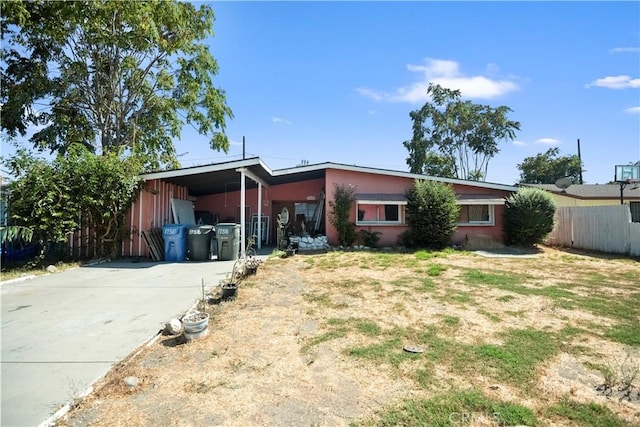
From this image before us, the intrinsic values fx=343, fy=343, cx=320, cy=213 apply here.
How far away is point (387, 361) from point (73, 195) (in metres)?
10.2

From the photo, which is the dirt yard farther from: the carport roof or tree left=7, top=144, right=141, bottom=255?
tree left=7, top=144, right=141, bottom=255

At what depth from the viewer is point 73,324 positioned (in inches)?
185

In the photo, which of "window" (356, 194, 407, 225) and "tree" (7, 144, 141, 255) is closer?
"tree" (7, 144, 141, 255)

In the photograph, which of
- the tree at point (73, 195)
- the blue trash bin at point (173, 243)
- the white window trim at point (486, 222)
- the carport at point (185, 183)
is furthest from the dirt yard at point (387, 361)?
the white window trim at point (486, 222)

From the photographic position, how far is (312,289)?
7000mm

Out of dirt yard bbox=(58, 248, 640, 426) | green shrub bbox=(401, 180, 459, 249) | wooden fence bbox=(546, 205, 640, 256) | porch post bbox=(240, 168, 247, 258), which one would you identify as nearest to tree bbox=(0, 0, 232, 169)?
porch post bbox=(240, 168, 247, 258)

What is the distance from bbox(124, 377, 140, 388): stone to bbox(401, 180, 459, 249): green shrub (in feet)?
37.0

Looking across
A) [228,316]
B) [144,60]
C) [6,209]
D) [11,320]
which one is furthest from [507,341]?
[144,60]

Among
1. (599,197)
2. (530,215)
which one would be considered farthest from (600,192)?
(530,215)

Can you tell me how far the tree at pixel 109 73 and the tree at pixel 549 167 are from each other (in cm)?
3317

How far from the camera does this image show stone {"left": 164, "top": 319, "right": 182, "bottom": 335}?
14.3 ft

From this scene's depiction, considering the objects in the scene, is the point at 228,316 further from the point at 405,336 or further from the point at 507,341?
the point at 507,341

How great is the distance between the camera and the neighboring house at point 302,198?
454 inches

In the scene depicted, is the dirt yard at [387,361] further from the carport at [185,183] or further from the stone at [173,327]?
the carport at [185,183]
